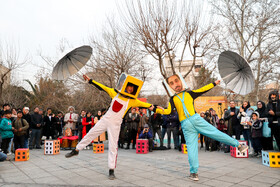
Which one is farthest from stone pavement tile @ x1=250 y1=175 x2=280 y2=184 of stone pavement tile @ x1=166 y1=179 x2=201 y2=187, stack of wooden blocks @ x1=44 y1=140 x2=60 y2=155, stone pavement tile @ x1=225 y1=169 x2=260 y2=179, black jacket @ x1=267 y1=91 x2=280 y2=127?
stack of wooden blocks @ x1=44 y1=140 x2=60 y2=155

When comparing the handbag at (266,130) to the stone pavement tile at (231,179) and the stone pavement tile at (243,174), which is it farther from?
the stone pavement tile at (231,179)

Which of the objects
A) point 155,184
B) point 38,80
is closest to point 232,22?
point 155,184

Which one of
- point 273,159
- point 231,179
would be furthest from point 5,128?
point 273,159

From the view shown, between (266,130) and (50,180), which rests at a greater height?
(266,130)

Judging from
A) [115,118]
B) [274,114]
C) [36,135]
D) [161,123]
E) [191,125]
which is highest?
[274,114]

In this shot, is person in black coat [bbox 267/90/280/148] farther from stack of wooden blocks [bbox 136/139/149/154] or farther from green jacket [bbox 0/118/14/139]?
green jacket [bbox 0/118/14/139]

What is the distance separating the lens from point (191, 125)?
4.71 meters

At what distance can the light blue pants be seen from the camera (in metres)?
4.54

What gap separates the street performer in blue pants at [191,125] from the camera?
4.55 meters

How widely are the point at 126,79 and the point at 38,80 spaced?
22662 mm

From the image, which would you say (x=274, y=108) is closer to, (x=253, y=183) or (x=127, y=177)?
(x=253, y=183)

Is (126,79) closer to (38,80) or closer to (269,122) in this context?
(269,122)

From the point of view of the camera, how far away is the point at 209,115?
10.2 metres

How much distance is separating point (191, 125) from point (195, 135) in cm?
24
